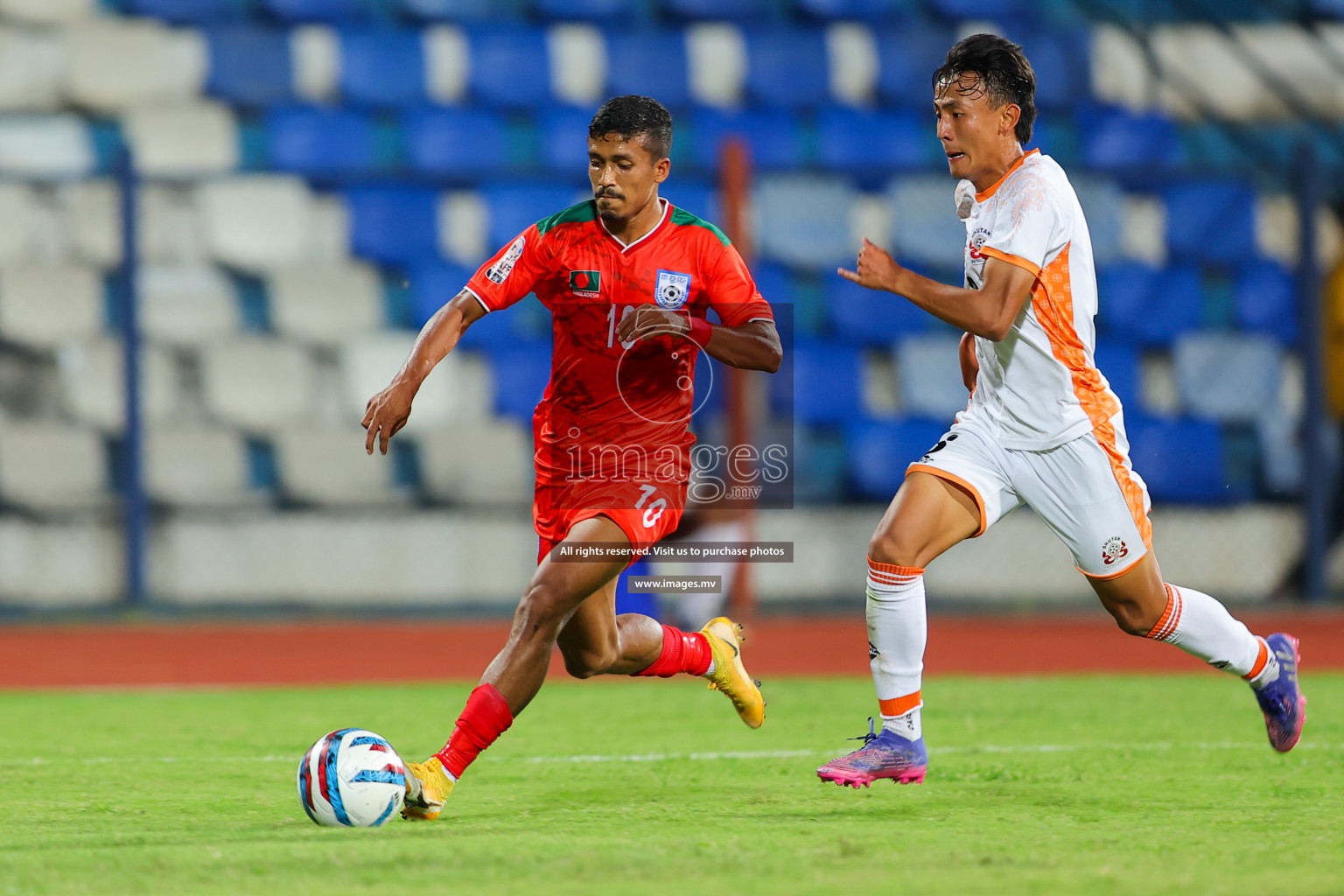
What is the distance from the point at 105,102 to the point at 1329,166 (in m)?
9.22

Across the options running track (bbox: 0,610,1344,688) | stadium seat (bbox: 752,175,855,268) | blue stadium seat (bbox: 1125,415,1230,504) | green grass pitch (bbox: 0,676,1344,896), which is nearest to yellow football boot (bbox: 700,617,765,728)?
green grass pitch (bbox: 0,676,1344,896)

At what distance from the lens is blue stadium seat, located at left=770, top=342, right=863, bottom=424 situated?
430 inches

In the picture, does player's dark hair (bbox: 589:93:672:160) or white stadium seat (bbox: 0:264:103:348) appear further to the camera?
white stadium seat (bbox: 0:264:103:348)

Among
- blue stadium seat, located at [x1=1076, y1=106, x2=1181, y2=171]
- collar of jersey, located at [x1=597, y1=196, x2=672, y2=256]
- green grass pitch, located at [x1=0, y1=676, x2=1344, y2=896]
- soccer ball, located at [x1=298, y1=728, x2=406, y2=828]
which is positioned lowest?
green grass pitch, located at [x1=0, y1=676, x2=1344, y2=896]

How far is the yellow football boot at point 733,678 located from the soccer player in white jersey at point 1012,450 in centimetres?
86

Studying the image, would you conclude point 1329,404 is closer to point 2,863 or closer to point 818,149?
point 818,149

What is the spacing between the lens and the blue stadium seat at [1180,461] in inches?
430

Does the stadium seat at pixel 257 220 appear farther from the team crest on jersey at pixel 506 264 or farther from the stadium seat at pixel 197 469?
the team crest on jersey at pixel 506 264

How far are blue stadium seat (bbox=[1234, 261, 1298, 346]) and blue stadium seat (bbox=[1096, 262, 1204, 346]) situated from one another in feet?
1.32

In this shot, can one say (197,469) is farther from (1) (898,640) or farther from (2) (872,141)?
(1) (898,640)

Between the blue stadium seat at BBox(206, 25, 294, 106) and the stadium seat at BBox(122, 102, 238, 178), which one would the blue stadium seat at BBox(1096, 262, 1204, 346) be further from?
the stadium seat at BBox(122, 102, 238, 178)

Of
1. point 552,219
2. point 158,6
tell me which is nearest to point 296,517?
point 158,6

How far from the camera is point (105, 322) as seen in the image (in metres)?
11.0

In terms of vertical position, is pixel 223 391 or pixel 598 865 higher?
pixel 223 391
